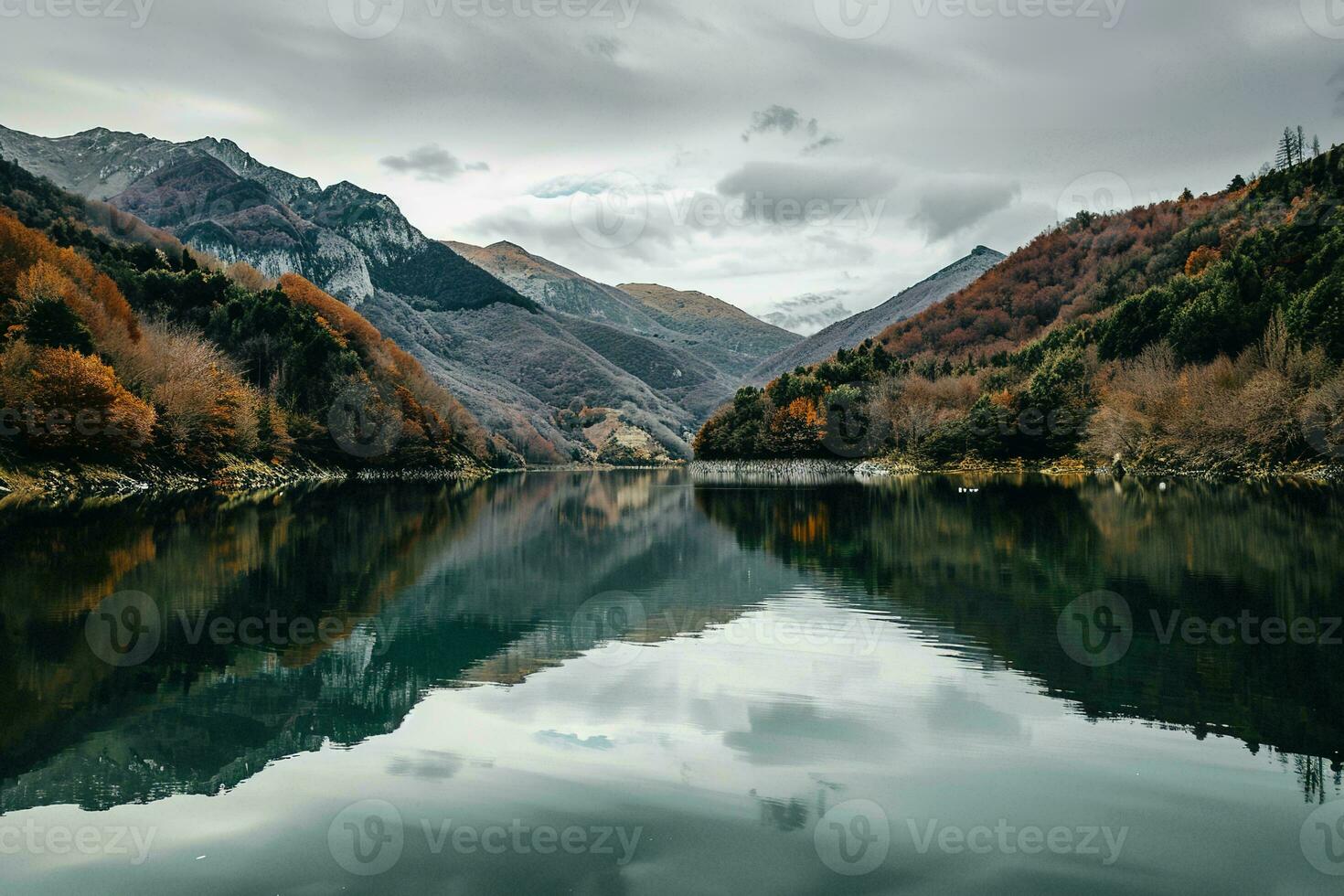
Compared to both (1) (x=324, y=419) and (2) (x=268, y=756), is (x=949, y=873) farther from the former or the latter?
(1) (x=324, y=419)

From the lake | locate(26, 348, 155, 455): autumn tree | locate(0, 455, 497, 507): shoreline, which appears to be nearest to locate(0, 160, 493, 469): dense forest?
locate(26, 348, 155, 455): autumn tree

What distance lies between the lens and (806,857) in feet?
24.6

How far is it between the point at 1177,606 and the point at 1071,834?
12.0m

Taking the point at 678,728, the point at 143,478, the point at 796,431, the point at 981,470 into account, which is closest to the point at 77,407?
the point at 143,478

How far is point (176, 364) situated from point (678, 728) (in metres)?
75.2

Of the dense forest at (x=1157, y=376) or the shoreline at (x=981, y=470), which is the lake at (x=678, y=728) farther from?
the dense forest at (x=1157, y=376)

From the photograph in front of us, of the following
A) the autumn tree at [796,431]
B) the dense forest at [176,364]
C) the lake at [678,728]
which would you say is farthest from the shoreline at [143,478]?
the autumn tree at [796,431]

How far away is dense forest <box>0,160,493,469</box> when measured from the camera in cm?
5694

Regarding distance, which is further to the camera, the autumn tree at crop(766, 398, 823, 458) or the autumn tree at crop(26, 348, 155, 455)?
the autumn tree at crop(766, 398, 823, 458)

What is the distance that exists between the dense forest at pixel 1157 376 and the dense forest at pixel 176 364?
56.4 meters

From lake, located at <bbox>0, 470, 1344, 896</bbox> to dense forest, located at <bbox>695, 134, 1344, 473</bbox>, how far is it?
2083 inches

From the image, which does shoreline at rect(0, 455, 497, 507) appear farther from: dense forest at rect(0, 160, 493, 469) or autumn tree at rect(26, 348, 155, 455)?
autumn tree at rect(26, 348, 155, 455)

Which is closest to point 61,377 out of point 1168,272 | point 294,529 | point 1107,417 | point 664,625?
point 294,529

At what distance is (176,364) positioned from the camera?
73.6 meters
